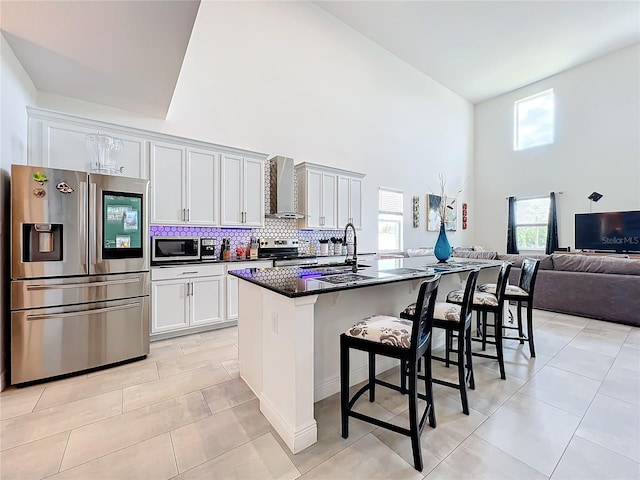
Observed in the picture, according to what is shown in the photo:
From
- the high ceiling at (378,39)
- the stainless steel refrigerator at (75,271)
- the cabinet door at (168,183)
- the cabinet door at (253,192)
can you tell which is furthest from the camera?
the cabinet door at (253,192)

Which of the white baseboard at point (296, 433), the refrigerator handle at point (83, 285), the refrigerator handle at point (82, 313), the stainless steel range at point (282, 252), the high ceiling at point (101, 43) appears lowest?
the white baseboard at point (296, 433)

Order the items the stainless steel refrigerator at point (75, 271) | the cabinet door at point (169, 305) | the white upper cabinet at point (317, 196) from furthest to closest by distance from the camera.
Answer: the white upper cabinet at point (317, 196) < the cabinet door at point (169, 305) < the stainless steel refrigerator at point (75, 271)

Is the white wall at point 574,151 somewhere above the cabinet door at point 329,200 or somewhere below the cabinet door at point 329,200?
above

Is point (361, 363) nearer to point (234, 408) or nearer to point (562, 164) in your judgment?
point (234, 408)

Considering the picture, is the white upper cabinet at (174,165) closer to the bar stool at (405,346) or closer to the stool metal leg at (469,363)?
the bar stool at (405,346)

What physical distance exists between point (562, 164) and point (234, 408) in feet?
31.2

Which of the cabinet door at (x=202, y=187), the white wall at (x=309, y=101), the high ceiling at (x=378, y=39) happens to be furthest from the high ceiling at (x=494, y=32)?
the cabinet door at (x=202, y=187)

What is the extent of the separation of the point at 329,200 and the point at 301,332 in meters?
3.79

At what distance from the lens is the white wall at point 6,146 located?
2.24m

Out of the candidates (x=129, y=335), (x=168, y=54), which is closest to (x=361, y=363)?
(x=129, y=335)

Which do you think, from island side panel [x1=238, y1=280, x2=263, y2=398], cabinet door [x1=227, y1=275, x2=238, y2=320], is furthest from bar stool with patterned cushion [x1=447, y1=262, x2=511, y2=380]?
cabinet door [x1=227, y1=275, x2=238, y2=320]

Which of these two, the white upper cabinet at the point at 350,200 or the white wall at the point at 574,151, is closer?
the white upper cabinet at the point at 350,200

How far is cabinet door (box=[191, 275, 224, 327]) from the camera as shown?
11.5ft

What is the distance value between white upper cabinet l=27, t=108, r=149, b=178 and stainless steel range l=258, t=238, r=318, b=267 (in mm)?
1892
